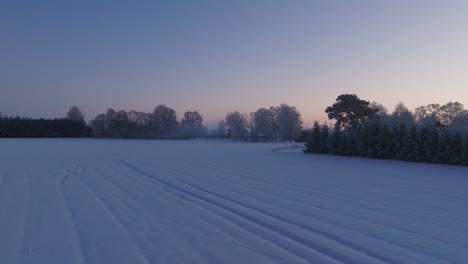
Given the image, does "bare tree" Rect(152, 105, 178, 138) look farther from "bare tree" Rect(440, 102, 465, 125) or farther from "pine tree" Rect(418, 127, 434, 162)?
"pine tree" Rect(418, 127, 434, 162)

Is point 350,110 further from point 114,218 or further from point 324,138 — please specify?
point 114,218

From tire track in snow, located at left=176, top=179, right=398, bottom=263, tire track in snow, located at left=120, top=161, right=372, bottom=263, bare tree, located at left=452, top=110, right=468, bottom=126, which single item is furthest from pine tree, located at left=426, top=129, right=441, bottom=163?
bare tree, located at left=452, top=110, right=468, bottom=126

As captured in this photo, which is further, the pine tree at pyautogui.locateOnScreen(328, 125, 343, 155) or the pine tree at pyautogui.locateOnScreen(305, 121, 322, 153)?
the pine tree at pyautogui.locateOnScreen(305, 121, 322, 153)

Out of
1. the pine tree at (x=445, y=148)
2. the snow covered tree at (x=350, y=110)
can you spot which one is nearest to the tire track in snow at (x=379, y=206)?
the pine tree at (x=445, y=148)

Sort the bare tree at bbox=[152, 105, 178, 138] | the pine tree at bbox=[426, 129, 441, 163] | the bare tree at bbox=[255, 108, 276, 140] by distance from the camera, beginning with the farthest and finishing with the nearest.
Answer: the bare tree at bbox=[152, 105, 178, 138], the bare tree at bbox=[255, 108, 276, 140], the pine tree at bbox=[426, 129, 441, 163]

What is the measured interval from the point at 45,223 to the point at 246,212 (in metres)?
2.79

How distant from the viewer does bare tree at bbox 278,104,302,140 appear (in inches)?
2726

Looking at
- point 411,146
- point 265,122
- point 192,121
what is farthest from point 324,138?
point 192,121

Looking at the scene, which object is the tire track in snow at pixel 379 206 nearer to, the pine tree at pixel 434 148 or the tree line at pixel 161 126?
the pine tree at pixel 434 148

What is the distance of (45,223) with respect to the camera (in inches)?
192

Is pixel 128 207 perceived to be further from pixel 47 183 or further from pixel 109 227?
pixel 47 183

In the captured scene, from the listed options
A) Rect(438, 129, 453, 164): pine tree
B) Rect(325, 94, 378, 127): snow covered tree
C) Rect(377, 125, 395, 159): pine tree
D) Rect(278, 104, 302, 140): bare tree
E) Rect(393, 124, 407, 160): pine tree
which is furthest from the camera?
Rect(278, 104, 302, 140): bare tree

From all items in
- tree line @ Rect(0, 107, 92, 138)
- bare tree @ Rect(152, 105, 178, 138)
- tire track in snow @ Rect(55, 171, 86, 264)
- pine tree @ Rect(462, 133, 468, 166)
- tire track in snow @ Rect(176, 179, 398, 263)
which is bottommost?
tire track in snow @ Rect(176, 179, 398, 263)

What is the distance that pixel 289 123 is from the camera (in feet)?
230
